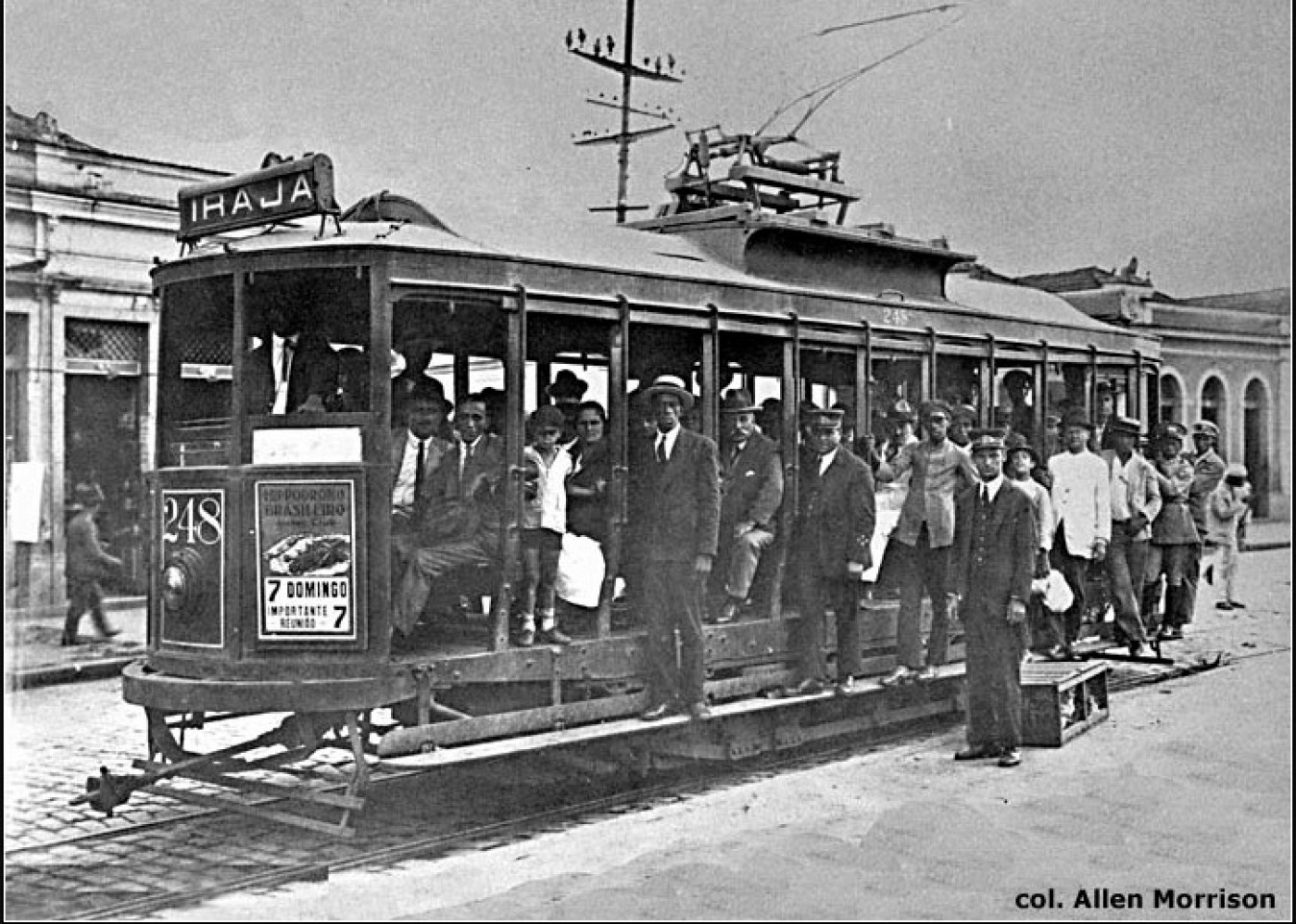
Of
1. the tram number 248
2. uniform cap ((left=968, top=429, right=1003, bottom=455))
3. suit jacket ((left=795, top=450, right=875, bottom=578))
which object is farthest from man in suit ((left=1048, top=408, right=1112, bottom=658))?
the tram number 248

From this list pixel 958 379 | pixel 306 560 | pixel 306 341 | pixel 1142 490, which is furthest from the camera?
pixel 1142 490

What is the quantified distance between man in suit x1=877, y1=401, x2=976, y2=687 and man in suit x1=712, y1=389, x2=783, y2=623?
80 cm

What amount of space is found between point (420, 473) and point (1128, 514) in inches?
184

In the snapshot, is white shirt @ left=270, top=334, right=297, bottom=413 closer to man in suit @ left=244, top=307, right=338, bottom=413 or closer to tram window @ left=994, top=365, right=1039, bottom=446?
man in suit @ left=244, top=307, right=338, bottom=413

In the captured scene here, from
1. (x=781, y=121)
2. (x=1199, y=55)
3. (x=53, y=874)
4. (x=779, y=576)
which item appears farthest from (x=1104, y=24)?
(x=53, y=874)

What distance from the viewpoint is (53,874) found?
6.11 m

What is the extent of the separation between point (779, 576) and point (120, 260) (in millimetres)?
4190

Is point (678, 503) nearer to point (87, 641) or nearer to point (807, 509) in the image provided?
point (807, 509)

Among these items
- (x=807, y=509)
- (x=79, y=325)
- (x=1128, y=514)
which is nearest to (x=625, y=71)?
(x=807, y=509)

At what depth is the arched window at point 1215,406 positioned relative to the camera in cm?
850

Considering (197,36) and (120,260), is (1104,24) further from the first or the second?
(120,260)

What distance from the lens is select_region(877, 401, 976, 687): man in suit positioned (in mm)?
8258

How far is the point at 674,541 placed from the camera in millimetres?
7375

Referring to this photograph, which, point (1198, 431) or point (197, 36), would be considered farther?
point (1198, 431)
